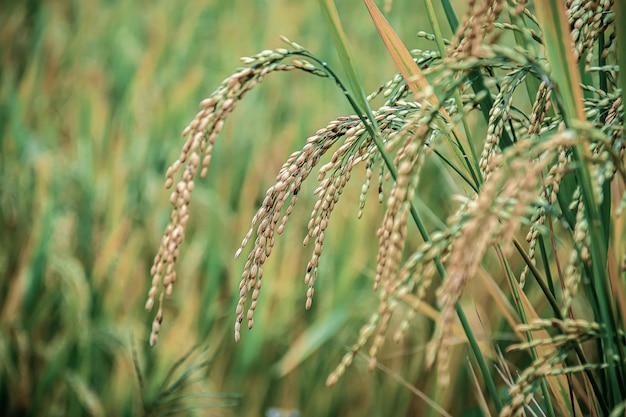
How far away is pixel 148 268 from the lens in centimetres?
250

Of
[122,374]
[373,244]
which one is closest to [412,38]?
[373,244]

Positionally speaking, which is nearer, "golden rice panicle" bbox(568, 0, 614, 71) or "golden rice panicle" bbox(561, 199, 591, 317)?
"golden rice panicle" bbox(561, 199, 591, 317)

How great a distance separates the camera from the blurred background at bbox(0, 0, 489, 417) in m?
2.24

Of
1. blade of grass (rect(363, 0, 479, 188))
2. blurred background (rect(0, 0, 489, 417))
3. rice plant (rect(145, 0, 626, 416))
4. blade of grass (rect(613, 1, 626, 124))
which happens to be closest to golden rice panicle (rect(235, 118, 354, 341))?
rice plant (rect(145, 0, 626, 416))

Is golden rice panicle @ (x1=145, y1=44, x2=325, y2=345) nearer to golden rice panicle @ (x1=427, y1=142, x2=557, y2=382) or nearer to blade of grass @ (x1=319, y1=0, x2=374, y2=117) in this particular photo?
blade of grass @ (x1=319, y1=0, x2=374, y2=117)

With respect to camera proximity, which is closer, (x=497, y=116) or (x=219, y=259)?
(x=497, y=116)

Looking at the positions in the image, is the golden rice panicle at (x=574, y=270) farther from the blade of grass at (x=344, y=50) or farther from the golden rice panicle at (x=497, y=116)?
the blade of grass at (x=344, y=50)

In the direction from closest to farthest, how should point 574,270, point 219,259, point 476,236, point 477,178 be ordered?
point 476,236 → point 574,270 → point 477,178 → point 219,259

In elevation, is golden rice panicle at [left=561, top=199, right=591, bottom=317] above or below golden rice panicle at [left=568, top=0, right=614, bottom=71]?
below

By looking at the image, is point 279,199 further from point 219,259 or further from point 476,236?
point 219,259

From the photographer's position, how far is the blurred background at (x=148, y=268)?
2.24 metres

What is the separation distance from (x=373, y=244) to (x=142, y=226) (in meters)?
0.90

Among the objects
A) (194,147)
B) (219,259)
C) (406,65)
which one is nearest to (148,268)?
(219,259)

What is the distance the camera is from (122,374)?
2.27 meters
